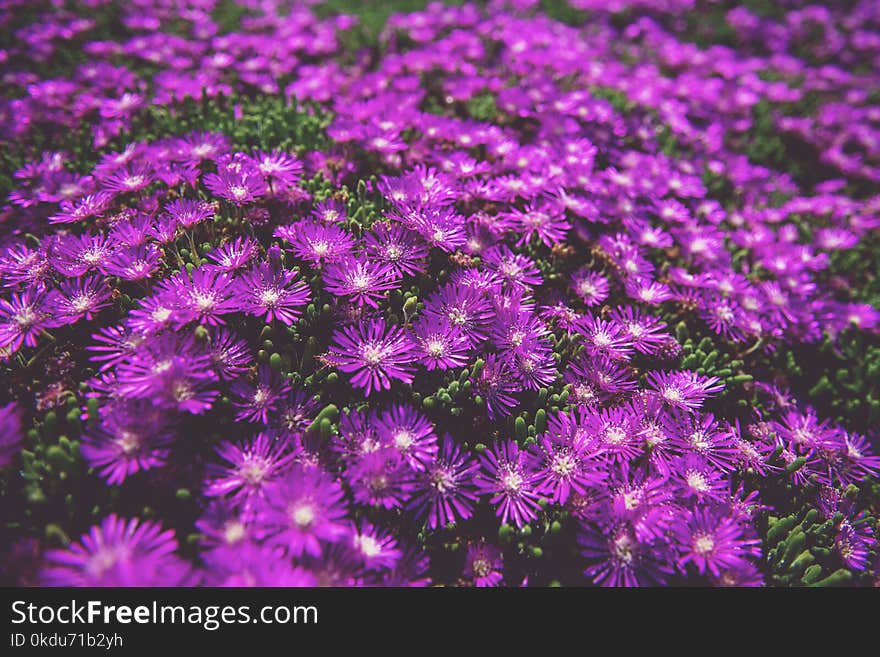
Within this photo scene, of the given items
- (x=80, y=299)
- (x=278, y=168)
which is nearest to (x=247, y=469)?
(x=80, y=299)

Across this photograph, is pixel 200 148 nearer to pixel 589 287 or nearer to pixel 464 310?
pixel 464 310

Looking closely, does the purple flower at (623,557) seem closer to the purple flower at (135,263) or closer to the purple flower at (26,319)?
the purple flower at (135,263)

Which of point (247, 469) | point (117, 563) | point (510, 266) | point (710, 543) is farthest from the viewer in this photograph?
point (510, 266)

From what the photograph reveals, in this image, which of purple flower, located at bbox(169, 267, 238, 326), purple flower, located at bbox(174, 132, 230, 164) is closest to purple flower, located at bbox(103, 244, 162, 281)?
purple flower, located at bbox(169, 267, 238, 326)

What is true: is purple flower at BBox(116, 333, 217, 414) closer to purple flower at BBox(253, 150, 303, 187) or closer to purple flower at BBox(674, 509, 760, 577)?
purple flower at BBox(253, 150, 303, 187)

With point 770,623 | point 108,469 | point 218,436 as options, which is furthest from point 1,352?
point 770,623

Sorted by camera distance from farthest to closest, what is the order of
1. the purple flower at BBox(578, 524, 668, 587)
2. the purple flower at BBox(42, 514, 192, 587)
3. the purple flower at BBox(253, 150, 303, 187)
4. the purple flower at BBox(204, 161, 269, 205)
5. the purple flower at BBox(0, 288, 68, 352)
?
the purple flower at BBox(253, 150, 303, 187), the purple flower at BBox(204, 161, 269, 205), the purple flower at BBox(0, 288, 68, 352), the purple flower at BBox(578, 524, 668, 587), the purple flower at BBox(42, 514, 192, 587)

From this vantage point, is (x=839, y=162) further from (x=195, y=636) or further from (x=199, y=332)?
(x=195, y=636)
